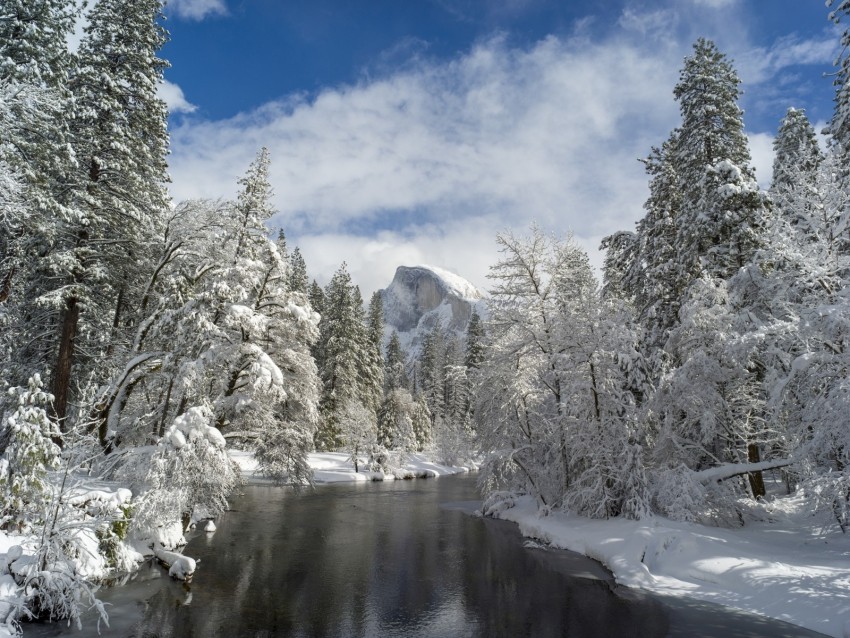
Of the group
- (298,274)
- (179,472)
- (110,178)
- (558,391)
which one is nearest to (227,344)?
(179,472)

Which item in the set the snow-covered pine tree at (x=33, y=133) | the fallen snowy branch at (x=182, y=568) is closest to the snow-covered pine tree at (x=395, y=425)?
the fallen snowy branch at (x=182, y=568)

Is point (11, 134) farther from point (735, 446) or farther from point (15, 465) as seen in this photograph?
point (735, 446)

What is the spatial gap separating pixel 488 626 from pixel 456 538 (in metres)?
9.77

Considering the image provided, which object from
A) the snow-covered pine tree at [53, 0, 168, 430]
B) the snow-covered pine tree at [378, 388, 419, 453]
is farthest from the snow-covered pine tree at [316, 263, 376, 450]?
the snow-covered pine tree at [53, 0, 168, 430]

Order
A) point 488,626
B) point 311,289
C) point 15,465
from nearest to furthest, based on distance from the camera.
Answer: point 15,465, point 488,626, point 311,289

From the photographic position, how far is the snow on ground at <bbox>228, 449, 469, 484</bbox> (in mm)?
41500

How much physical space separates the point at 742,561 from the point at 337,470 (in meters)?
35.0

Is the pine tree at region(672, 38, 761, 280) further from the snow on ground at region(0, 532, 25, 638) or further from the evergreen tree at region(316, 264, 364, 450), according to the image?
the evergreen tree at region(316, 264, 364, 450)

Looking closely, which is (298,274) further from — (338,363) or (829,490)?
(829,490)

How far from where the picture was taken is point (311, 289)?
57219mm

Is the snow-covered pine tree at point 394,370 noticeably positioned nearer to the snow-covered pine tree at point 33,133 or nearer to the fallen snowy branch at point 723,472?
the fallen snowy branch at point 723,472

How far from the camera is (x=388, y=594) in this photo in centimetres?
1373

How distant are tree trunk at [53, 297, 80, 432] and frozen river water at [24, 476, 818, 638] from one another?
19.3 feet

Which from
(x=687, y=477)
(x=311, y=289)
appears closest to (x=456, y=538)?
(x=687, y=477)
